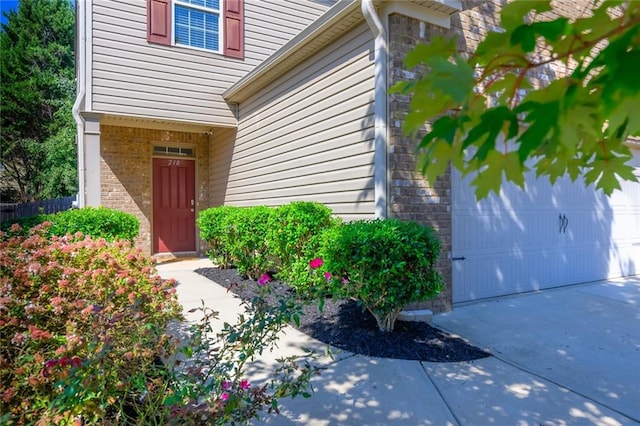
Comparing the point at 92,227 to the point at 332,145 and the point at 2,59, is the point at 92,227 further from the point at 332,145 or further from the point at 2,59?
the point at 2,59

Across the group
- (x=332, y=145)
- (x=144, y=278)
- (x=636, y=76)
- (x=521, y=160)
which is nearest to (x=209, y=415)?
(x=144, y=278)

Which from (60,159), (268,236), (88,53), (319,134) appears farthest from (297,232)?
(60,159)

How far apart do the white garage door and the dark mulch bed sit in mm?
1252

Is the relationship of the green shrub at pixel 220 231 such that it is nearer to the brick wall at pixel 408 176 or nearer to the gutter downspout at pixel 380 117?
the gutter downspout at pixel 380 117

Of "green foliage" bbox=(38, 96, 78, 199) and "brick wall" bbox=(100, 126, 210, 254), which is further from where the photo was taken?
"green foliage" bbox=(38, 96, 78, 199)

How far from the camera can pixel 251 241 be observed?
6.10 meters

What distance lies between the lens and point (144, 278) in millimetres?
2719

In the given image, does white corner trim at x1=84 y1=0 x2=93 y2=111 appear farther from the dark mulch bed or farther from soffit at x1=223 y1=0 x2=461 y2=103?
the dark mulch bed

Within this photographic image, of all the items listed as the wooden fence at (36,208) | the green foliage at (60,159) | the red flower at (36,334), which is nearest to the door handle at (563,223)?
the red flower at (36,334)

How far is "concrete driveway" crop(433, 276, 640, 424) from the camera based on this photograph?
2.80m

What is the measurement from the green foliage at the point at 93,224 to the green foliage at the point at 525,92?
214 inches

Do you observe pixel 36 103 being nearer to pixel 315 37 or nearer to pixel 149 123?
pixel 149 123

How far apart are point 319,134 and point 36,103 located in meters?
17.6

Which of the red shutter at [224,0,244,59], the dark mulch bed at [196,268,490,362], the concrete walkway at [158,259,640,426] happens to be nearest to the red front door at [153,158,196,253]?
the red shutter at [224,0,244,59]
